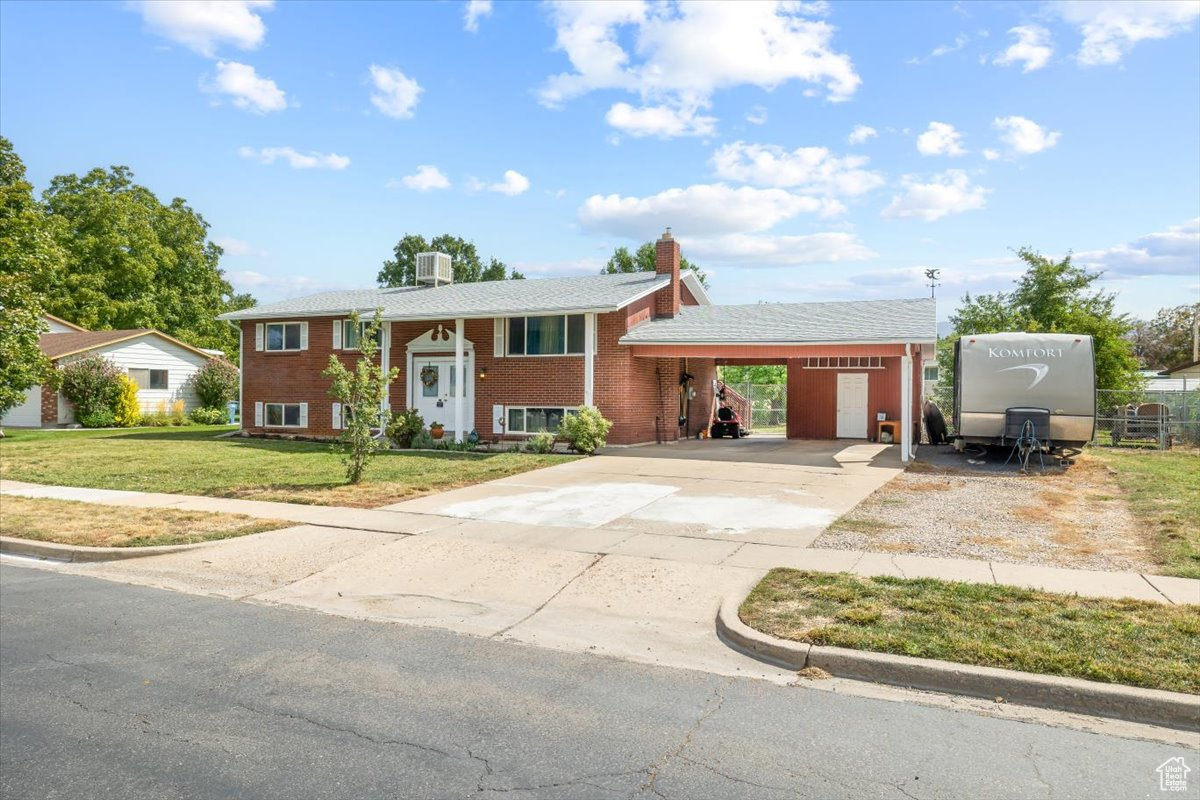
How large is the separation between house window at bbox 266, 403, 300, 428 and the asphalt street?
65.7 ft

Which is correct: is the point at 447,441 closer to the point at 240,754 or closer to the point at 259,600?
the point at 259,600

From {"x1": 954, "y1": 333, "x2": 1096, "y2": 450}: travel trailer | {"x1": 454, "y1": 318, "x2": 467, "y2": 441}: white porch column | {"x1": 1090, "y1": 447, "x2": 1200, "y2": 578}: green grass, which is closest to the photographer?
{"x1": 1090, "y1": 447, "x2": 1200, "y2": 578}: green grass

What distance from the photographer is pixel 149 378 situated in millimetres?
34750

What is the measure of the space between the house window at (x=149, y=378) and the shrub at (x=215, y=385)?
1490 mm

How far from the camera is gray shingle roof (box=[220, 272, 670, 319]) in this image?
20.8 metres

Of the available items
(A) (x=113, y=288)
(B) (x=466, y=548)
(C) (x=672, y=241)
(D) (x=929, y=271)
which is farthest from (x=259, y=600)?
(D) (x=929, y=271)

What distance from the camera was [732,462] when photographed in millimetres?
17344

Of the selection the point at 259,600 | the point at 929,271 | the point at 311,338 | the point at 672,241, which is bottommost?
the point at 259,600

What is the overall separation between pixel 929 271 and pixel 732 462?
5194 centimetres

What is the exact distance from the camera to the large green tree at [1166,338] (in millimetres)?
54719

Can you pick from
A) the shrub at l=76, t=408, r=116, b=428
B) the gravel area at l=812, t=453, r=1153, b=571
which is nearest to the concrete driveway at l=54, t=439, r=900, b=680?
the gravel area at l=812, t=453, r=1153, b=571

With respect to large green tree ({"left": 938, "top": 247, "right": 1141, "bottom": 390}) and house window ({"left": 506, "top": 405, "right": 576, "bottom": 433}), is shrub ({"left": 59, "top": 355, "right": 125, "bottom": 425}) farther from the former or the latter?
large green tree ({"left": 938, "top": 247, "right": 1141, "bottom": 390})

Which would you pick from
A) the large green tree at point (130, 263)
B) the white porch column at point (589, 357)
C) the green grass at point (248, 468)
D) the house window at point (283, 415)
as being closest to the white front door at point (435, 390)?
the green grass at point (248, 468)
